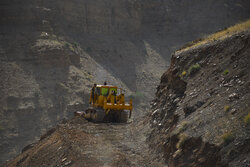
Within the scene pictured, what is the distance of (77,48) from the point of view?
57031 millimetres

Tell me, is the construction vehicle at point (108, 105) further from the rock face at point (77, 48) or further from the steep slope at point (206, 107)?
the rock face at point (77, 48)

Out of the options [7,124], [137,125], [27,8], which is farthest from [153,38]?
[137,125]

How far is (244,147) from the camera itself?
8047mm

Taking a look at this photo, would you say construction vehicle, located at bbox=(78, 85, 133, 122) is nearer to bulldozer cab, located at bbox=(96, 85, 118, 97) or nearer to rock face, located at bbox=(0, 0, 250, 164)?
→ bulldozer cab, located at bbox=(96, 85, 118, 97)

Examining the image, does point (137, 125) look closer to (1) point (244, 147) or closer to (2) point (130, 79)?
(1) point (244, 147)

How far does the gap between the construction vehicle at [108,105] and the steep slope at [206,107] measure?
3423mm

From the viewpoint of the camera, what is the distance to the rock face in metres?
40.3

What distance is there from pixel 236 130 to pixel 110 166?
4275mm

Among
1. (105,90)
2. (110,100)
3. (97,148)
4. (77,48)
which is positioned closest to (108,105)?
(110,100)

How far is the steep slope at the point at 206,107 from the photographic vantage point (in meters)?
8.59

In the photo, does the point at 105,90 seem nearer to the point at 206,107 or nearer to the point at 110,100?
the point at 110,100

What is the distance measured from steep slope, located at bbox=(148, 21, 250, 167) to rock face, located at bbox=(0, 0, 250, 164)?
996 inches

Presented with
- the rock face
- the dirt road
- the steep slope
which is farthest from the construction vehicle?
the rock face

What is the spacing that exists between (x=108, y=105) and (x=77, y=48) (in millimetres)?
38931
